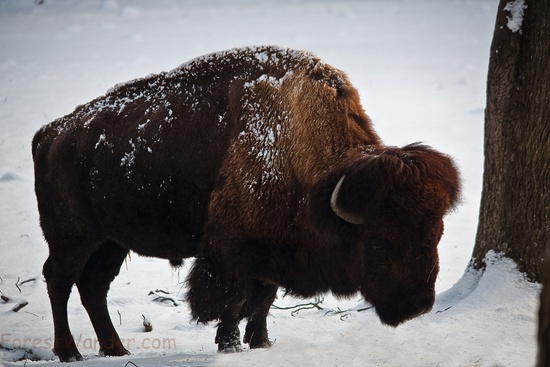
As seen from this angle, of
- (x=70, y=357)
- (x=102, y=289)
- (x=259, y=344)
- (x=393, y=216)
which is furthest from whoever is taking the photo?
(x=102, y=289)

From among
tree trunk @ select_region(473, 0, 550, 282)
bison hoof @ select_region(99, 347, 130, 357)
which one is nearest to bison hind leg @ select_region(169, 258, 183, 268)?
bison hoof @ select_region(99, 347, 130, 357)

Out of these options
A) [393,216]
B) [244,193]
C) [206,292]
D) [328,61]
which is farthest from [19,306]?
[328,61]

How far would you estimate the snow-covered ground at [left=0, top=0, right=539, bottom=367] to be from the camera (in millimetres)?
4032

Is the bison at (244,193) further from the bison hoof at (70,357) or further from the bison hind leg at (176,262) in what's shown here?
the bison hind leg at (176,262)

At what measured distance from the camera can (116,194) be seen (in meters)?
4.51

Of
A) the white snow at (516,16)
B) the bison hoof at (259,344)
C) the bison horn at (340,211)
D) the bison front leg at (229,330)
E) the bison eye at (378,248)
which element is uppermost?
the white snow at (516,16)

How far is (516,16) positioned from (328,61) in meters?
10.3

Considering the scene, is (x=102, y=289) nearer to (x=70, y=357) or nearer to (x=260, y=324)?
(x=70, y=357)

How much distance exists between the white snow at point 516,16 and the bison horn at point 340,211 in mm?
1542

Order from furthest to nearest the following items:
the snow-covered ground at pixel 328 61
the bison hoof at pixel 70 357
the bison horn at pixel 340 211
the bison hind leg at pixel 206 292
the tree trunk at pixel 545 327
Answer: the bison hoof at pixel 70 357 → the bison hind leg at pixel 206 292 → the snow-covered ground at pixel 328 61 → the bison horn at pixel 340 211 → the tree trunk at pixel 545 327

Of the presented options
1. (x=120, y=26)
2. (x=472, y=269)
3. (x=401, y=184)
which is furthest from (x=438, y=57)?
(x=401, y=184)

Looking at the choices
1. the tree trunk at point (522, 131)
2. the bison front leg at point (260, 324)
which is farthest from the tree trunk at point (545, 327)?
the bison front leg at point (260, 324)

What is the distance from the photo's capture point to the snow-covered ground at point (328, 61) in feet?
13.2

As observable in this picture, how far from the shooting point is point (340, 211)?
3.64 meters
